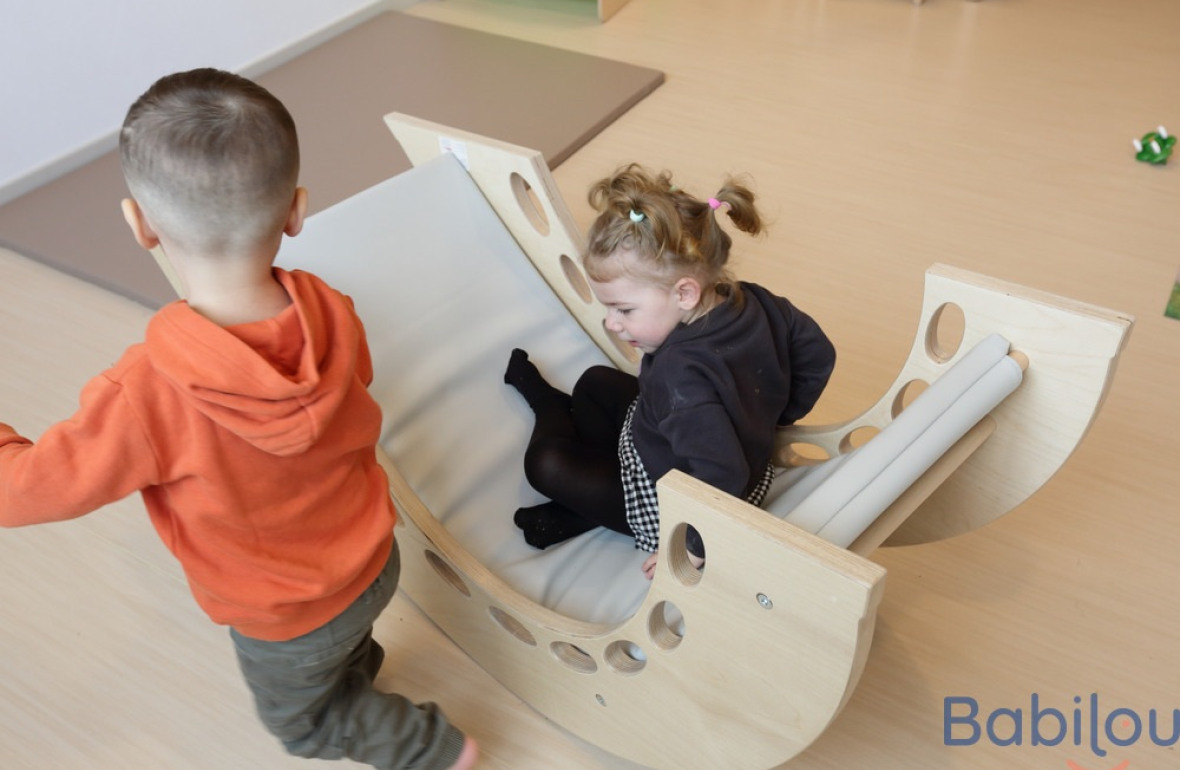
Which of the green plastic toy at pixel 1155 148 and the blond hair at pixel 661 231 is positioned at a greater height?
the blond hair at pixel 661 231

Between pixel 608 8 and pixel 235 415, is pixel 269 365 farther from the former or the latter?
pixel 608 8

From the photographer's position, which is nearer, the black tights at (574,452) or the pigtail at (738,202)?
the pigtail at (738,202)

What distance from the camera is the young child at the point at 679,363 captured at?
1143 millimetres

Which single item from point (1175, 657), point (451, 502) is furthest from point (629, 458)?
point (1175, 657)

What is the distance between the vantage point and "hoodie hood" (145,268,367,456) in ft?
2.80

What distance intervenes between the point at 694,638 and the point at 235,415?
0.49 m

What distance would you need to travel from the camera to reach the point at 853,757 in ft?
4.20

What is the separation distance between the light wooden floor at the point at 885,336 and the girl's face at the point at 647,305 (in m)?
0.53

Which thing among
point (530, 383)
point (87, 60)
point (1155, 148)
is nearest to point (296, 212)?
point (530, 383)

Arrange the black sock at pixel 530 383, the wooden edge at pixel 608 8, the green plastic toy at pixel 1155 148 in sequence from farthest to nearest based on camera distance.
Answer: the wooden edge at pixel 608 8 < the green plastic toy at pixel 1155 148 < the black sock at pixel 530 383

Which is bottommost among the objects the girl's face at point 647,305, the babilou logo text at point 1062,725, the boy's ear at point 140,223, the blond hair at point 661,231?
the babilou logo text at point 1062,725

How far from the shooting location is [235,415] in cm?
88

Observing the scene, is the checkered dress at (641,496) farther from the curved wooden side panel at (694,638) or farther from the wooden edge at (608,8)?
the wooden edge at (608,8)

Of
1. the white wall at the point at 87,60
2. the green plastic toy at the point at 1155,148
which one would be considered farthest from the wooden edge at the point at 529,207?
the green plastic toy at the point at 1155,148
